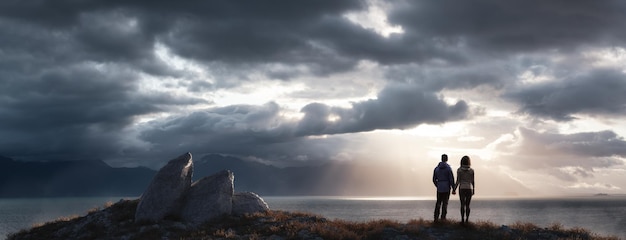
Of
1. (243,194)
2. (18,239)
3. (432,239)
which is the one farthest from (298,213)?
(18,239)

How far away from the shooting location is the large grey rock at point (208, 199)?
31.1 m

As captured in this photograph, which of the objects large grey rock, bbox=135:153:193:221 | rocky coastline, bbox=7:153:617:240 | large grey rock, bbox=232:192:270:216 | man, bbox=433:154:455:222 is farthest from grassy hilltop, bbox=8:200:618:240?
man, bbox=433:154:455:222

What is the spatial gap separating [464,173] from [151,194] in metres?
19.3

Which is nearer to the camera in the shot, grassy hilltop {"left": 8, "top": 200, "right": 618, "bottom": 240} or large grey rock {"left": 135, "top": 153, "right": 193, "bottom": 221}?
grassy hilltop {"left": 8, "top": 200, "right": 618, "bottom": 240}

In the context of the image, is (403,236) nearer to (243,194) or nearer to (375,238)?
(375,238)

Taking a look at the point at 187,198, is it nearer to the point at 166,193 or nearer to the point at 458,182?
the point at 166,193

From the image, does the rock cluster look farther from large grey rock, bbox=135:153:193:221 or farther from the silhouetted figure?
the silhouetted figure

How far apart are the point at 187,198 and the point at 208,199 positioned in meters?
1.77

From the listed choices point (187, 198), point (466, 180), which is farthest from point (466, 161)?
point (187, 198)

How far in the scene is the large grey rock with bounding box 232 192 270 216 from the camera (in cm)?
3244

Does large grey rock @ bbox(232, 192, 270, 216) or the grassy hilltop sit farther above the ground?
large grey rock @ bbox(232, 192, 270, 216)

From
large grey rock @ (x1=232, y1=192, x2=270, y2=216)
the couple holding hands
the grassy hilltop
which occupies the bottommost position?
the grassy hilltop

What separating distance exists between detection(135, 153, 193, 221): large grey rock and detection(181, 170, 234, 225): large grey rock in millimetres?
716

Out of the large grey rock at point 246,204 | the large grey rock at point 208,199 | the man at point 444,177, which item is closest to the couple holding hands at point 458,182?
the man at point 444,177
